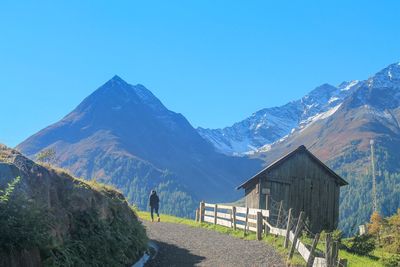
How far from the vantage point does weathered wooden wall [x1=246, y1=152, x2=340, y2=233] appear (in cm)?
4231

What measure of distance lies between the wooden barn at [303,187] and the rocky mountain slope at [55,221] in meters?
23.3

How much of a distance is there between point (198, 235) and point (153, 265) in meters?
11.0

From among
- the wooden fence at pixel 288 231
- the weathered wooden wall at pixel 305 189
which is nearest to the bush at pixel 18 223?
the wooden fence at pixel 288 231

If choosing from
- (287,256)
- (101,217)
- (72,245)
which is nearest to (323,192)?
(287,256)

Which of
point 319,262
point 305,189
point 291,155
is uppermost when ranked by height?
point 291,155

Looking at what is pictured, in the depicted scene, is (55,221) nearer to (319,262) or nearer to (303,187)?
(319,262)

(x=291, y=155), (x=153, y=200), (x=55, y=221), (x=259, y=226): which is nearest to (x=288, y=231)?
(x=259, y=226)

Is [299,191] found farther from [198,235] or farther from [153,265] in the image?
→ [153,265]

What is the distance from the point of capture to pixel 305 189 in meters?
43.2

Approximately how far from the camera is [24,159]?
48.1 feet

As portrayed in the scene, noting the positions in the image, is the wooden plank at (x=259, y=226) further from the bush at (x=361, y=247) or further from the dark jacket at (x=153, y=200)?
the dark jacket at (x=153, y=200)

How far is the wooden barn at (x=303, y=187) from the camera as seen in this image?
138 feet

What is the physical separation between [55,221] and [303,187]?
31.2 m

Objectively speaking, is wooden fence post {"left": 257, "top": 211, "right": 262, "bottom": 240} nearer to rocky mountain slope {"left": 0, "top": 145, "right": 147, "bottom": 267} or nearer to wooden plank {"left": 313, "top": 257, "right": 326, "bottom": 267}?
rocky mountain slope {"left": 0, "top": 145, "right": 147, "bottom": 267}
